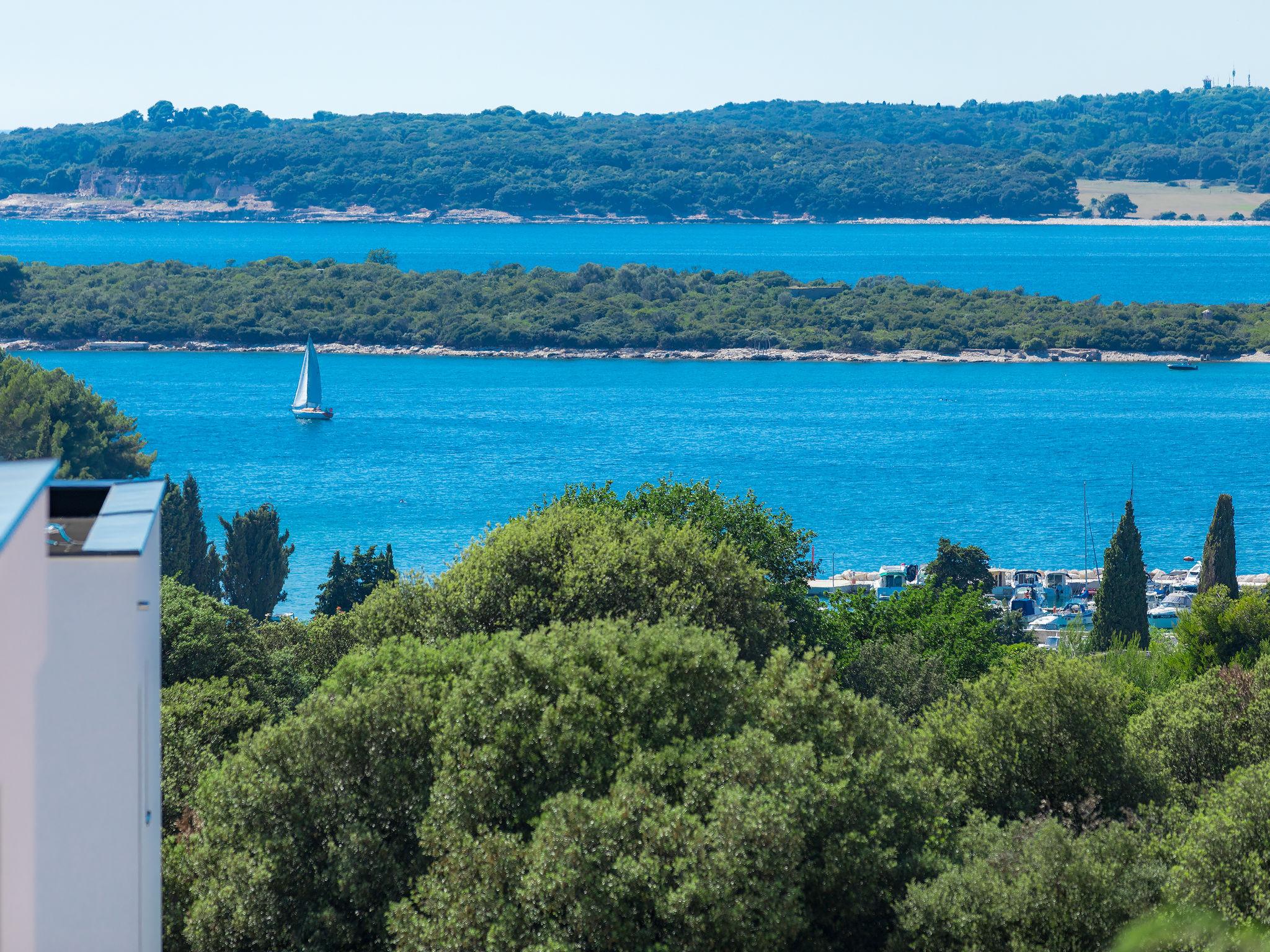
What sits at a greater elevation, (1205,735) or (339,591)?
(1205,735)

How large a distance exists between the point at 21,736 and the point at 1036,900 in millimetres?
7986

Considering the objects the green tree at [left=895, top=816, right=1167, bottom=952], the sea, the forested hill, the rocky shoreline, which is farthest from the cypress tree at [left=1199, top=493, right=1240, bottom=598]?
the forested hill

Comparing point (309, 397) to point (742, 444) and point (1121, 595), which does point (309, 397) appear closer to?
point (742, 444)

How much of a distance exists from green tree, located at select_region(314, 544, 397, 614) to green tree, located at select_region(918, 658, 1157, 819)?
24.3 m

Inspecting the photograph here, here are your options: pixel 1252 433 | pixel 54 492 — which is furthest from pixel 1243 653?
pixel 1252 433

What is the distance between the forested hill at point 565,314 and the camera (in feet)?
416

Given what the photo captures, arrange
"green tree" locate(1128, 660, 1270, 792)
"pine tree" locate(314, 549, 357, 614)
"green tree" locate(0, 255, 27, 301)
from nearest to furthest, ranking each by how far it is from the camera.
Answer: "green tree" locate(1128, 660, 1270, 792), "pine tree" locate(314, 549, 357, 614), "green tree" locate(0, 255, 27, 301)

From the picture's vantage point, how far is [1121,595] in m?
33.2

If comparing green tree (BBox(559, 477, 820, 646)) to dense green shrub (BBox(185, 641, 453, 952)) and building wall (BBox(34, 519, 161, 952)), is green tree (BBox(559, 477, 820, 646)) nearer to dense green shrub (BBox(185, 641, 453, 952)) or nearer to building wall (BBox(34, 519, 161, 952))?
dense green shrub (BBox(185, 641, 453, 952))

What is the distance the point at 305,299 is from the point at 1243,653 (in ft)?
386

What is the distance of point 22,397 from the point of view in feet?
165

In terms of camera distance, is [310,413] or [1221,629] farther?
[310,413]

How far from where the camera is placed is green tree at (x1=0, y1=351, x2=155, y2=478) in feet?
160


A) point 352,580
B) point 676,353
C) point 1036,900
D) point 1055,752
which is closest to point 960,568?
point 352,580
